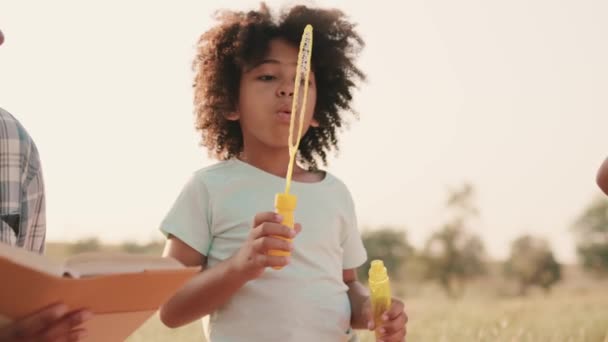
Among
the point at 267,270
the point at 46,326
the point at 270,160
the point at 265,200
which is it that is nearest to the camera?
the point at 46,326

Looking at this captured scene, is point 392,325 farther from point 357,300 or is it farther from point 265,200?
point 265,200

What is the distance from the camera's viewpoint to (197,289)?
8.98 feet

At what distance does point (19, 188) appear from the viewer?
246 centimetres

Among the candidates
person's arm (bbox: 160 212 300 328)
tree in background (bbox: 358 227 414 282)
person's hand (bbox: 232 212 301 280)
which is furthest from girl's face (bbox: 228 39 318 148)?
tree in background (bbox: 358 227 414 282)

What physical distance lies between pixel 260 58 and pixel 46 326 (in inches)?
60.3

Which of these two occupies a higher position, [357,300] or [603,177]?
[603,177]

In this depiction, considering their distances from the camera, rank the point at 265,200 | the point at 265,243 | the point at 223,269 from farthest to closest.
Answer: the point at 265,200, the point at 223,269, the point at 265,243

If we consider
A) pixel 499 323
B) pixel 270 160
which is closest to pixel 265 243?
pixel 270 160

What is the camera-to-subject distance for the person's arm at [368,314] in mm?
2732

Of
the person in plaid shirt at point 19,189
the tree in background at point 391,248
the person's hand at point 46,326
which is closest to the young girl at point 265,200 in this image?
the person in plaid shirt at point 19,189

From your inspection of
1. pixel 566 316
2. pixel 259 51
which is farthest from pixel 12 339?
pixel 566 316

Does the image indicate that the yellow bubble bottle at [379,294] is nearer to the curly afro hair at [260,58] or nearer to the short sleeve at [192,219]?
the short sleeve at [192,219]

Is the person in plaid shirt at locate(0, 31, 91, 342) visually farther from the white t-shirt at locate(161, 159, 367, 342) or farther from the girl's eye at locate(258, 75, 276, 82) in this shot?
the girl's eye at locate(258, 75, 276, 82)

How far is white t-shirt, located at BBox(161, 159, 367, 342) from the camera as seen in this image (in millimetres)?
2848
